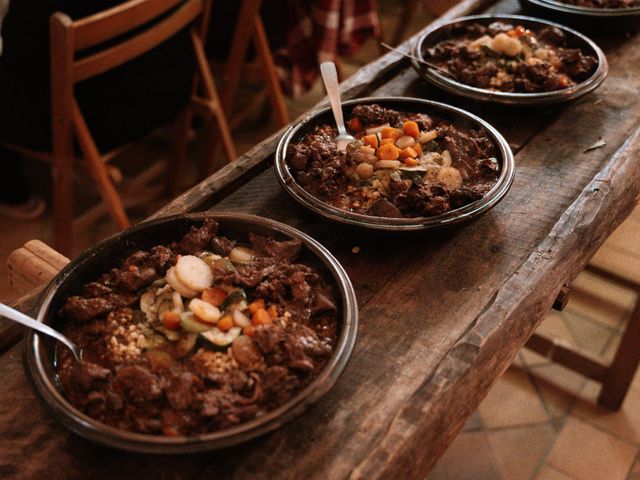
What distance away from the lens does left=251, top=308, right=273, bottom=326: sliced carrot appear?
1.18 m

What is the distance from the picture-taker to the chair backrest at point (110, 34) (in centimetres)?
196

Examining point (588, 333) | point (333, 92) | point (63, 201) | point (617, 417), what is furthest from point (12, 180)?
point (617, 417)

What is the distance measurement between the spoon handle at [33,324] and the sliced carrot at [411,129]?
87 centimetres

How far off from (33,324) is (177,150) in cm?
203

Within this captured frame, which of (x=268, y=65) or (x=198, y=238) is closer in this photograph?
(x=198, y=238)

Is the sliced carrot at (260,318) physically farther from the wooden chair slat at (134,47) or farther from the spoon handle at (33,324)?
the wooden chair slat at (134,47)

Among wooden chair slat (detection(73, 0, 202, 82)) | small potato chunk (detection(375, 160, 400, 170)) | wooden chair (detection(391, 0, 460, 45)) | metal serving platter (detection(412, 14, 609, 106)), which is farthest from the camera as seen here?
wooden chair (detection(391, 0, 460, 45))

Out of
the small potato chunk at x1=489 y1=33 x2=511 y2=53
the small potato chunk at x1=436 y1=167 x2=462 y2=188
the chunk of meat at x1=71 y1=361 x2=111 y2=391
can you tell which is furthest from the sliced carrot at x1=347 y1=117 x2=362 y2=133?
the chunk of meat at x1=71 y1=361 x2=111 y2=391

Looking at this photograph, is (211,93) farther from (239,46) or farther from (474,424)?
(474,424)

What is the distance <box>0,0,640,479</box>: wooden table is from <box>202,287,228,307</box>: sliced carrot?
0.81 feet

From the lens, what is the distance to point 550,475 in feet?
7.26

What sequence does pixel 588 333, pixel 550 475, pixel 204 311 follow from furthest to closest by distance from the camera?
1. pixel 588 333
2. pixel 550 475
3. pixel 204 311

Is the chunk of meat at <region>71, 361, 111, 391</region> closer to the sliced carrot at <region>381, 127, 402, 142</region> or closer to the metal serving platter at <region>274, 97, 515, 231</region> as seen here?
the metal serving platter at <region>274, 97, 515, 231</region>

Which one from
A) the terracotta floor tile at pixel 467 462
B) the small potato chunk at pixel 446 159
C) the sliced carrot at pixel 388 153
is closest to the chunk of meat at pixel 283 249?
the sliced carrot at pixel 388 153
